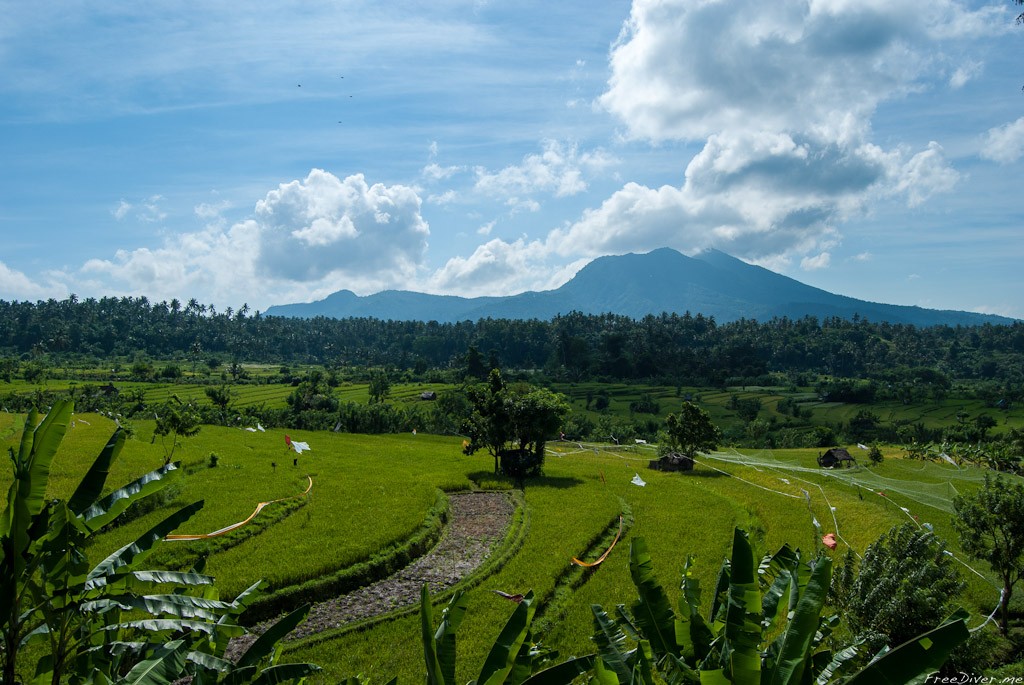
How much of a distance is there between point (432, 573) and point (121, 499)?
58.8 feet

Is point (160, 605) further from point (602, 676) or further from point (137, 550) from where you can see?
point (602, 676)

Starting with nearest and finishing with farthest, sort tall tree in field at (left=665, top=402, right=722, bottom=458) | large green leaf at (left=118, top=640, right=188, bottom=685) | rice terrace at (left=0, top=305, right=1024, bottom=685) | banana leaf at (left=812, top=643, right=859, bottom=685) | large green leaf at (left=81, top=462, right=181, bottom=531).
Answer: large green leaf at (left=118, top=640, right=188, bottom=685)
rice terrace at (left=0, top=305, right=1024, bottom=685)
large green leaf at (left=81, top=462, right=181, bottom=531)
banana leaf at (left=812, top=643, right=859, bottom=685)
tall tree in field at (left=665, top=402, right=722, bottom=458)

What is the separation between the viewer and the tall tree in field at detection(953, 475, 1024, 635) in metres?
17.5

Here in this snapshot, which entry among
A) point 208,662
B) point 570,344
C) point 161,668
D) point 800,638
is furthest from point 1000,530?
point 570,344

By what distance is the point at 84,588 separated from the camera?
507 cm

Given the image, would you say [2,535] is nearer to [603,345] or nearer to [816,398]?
[816,398]

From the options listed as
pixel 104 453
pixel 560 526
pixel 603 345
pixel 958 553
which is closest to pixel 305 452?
pixel 560 526

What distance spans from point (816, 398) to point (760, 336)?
6235 centimetres

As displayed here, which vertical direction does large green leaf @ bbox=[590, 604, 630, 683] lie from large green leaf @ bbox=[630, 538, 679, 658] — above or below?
below

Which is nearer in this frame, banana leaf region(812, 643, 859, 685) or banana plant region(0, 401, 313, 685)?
banana plant region(0, 401, 313, 685)

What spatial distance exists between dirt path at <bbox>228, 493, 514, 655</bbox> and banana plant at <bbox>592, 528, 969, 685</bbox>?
932 centimetres
